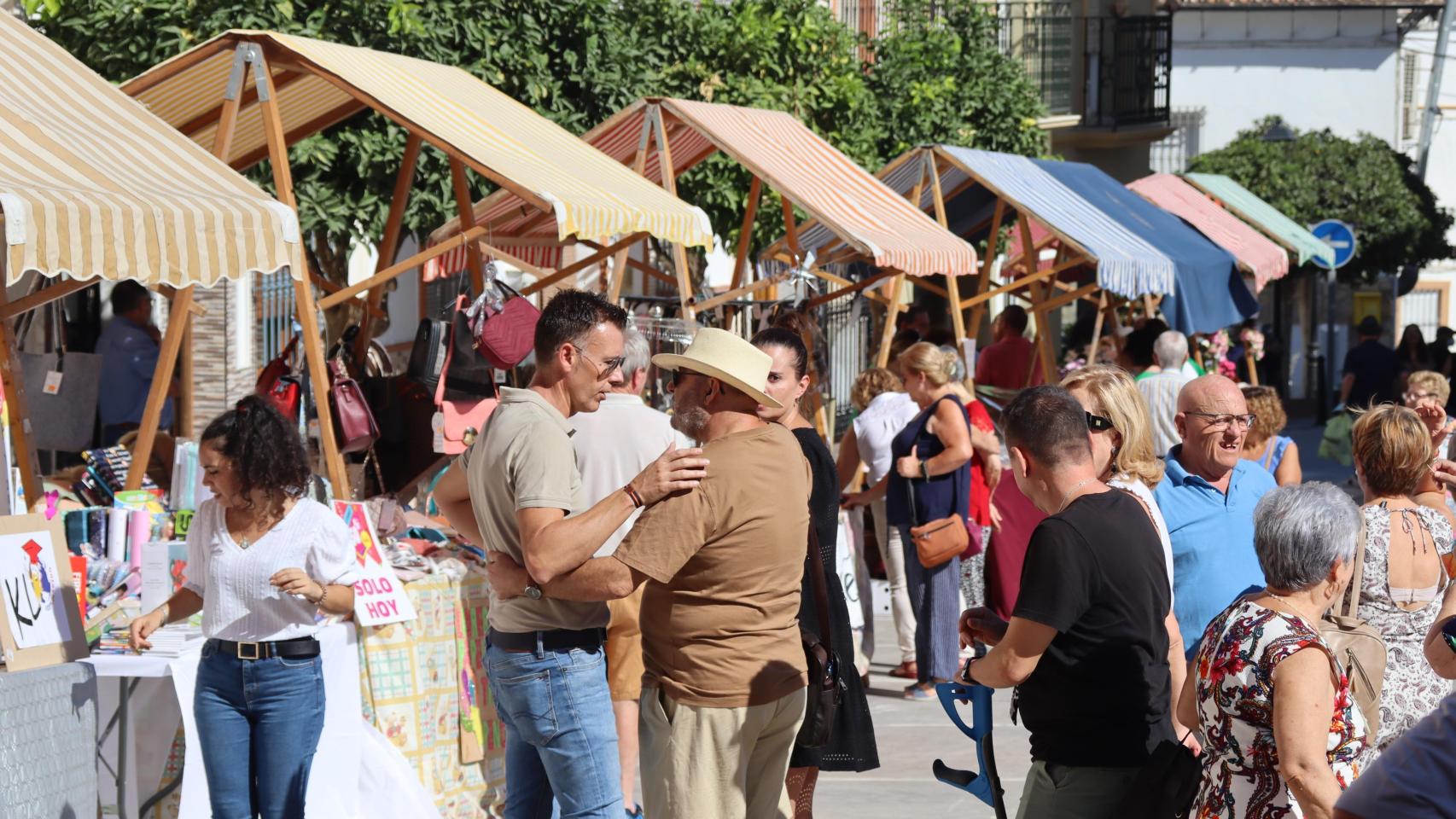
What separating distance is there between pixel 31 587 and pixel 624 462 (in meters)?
2.00

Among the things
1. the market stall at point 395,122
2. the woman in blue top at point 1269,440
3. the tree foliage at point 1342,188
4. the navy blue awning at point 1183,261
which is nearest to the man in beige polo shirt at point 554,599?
the market stall at point 395,122

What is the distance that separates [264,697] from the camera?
4.91m

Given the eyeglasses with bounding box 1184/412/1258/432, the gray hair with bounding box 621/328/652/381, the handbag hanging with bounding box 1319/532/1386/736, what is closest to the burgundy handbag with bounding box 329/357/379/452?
the gray hair with bounding box 621/328/652/381

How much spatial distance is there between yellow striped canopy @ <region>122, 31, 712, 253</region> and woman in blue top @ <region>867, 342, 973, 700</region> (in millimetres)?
1454

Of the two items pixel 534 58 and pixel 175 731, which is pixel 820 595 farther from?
pixel 534 58

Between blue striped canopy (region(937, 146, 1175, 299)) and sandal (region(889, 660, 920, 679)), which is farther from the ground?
blue striped canopy (region(937, 146, 1175, 299))

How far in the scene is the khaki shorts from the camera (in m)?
6.28

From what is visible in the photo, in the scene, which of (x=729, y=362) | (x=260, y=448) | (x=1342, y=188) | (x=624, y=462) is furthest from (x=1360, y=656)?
(x=1342, y=188)

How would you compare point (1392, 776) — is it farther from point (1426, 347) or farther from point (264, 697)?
point (1426, 347)

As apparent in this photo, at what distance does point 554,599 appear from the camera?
4266mm

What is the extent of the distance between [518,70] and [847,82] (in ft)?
15.9

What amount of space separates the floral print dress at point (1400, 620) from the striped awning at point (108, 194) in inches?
132

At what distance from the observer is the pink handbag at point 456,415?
737 cm

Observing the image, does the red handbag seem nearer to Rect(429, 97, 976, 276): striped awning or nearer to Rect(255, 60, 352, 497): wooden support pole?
Rect(255, 60, 352, 497): wooden support pole
